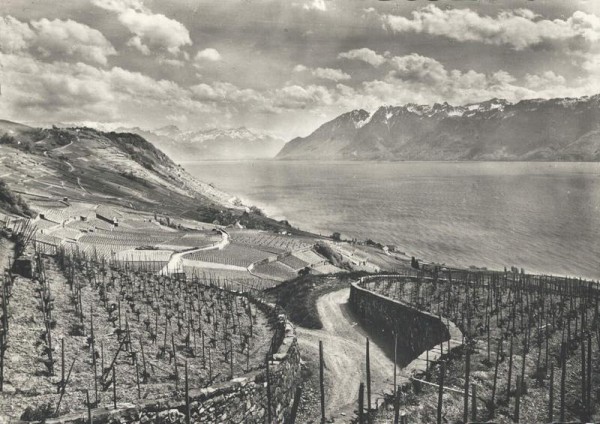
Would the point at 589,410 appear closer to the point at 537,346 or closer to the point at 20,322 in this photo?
the point at 537,346

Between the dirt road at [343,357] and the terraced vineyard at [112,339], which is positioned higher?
the terraced vineyard at [112,339]

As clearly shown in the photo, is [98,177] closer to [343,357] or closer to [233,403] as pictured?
Result: [343,357]

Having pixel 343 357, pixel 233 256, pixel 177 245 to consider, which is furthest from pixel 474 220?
pixel 343 357

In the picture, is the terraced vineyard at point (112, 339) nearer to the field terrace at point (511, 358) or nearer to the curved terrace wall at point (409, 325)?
the field terrace at point (511, 358)

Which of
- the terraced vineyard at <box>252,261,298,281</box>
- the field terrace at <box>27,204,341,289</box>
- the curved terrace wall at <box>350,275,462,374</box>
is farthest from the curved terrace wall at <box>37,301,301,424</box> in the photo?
the terraced vineyard at <box>252,261,298,281</box>

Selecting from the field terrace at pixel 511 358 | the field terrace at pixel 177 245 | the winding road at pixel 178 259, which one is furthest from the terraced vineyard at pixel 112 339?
the field terrace at pixel 177 245

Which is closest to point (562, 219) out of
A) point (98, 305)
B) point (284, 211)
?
point (284, 211)

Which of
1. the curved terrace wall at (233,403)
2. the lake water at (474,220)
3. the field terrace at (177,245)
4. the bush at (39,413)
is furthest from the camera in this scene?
the lake water at (474,220)
